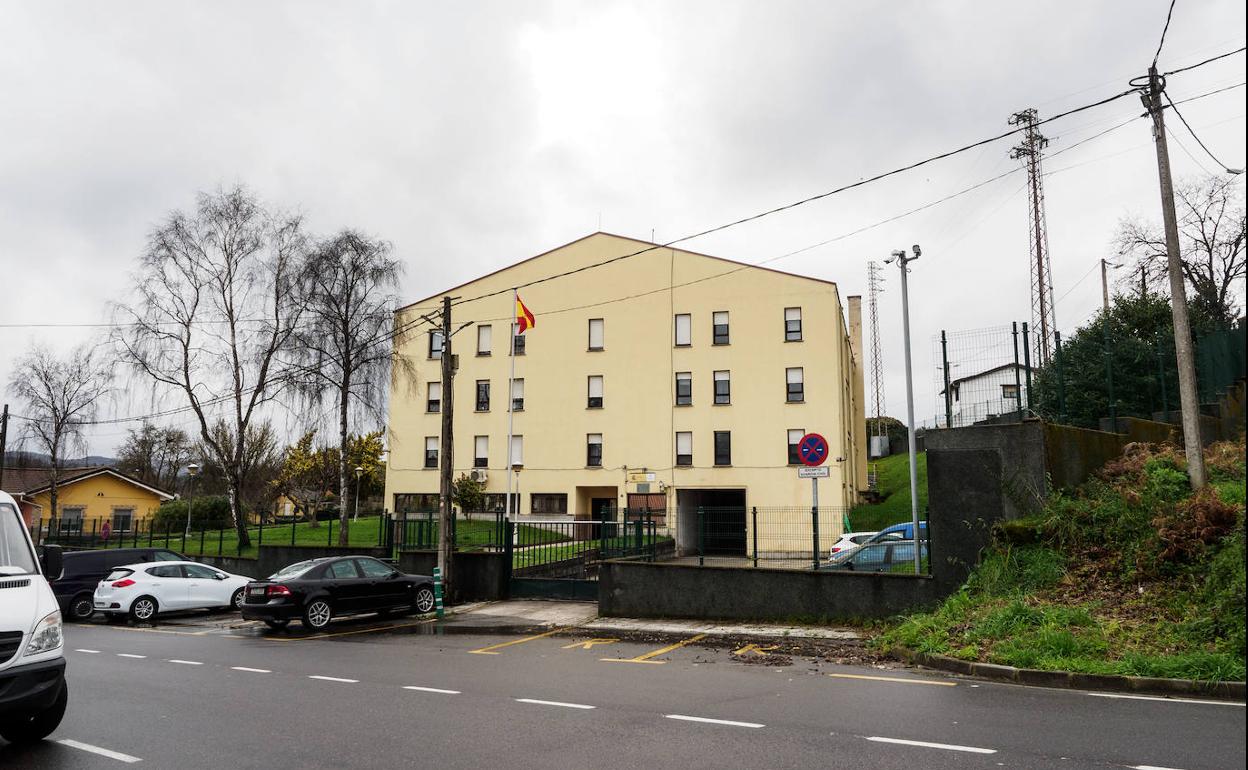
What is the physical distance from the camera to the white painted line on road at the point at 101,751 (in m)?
6.51

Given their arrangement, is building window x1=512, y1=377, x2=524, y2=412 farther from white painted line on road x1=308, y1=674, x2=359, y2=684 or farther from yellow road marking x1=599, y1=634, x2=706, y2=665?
white painted line on road x1=308, y1=674, x2=359, y2=684

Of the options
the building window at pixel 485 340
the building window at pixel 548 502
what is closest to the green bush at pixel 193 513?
the building window at pixel 485 340

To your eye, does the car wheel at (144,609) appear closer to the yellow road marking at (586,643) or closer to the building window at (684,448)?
the yellow road marking at (586,643)

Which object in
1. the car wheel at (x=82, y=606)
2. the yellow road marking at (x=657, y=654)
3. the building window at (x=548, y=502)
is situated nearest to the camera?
the yellow road marking at (x=657, y=654)

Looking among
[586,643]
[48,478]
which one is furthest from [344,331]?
[48,478]

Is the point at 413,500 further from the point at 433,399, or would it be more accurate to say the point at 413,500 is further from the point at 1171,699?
the point at 1171,699

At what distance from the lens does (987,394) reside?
1934cm

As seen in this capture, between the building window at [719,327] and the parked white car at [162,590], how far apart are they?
80.8 feet

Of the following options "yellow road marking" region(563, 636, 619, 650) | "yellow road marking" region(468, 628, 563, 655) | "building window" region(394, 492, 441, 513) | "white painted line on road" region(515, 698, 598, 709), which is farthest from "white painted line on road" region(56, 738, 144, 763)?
"building window" region(394, 492, 441, 513)

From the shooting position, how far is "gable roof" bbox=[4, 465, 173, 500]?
47375 millimetres

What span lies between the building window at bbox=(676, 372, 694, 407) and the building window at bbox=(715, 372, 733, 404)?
1213mm

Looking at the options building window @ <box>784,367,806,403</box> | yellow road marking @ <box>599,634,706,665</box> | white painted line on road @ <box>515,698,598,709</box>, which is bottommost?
yellow road marking @ <box>599,634,706,665</box>

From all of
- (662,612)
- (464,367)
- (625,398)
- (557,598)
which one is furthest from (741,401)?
(662,612)

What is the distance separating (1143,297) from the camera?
2634 centimetres
